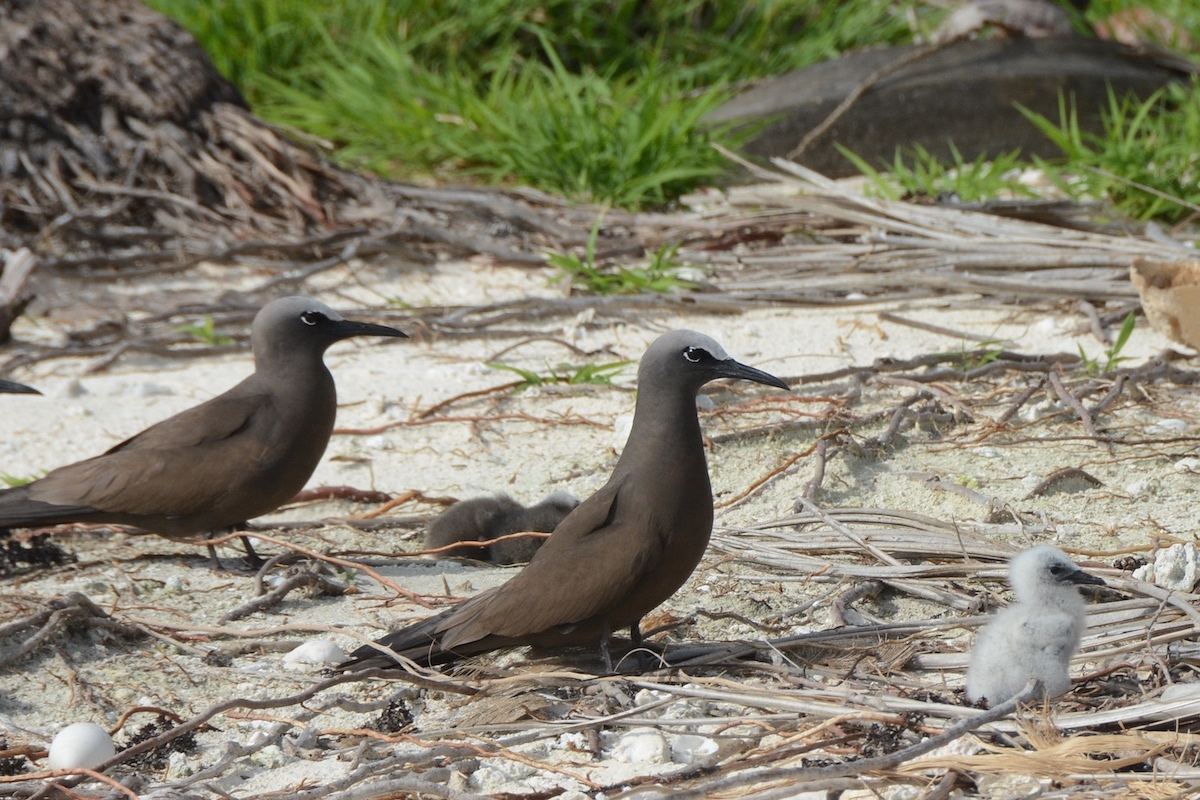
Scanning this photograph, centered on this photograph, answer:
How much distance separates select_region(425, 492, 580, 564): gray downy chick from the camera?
170 inches

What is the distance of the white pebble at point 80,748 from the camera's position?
303cm

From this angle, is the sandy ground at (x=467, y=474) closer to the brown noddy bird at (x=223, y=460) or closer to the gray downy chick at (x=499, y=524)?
the gray downy chick at (x=499, y=524)

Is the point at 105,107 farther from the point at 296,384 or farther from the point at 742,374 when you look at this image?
the point at 742,374

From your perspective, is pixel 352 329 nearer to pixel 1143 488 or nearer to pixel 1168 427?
pixel 1143 488

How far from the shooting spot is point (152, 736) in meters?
3.21

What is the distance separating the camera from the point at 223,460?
168 inches

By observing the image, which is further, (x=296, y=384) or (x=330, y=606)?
(x=296, y=384)

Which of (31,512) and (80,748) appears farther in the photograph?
(31,512)

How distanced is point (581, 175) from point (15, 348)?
3139mm

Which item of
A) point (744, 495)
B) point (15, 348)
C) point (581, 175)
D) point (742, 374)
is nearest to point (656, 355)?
point (742, 374)

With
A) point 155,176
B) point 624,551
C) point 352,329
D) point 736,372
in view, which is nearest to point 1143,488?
point 736,372

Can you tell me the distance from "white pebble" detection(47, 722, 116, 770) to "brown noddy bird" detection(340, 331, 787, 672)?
0.59m

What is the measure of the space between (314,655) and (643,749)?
101 cm

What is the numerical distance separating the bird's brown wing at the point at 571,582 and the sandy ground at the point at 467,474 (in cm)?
19
